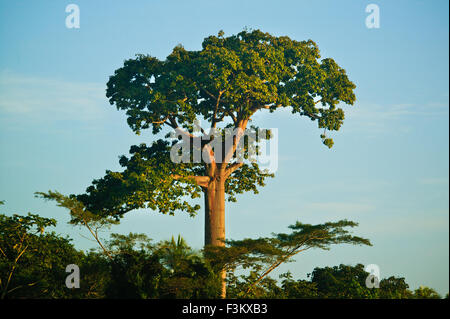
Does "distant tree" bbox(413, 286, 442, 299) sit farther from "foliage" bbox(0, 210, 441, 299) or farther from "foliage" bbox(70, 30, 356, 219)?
"foliage" bbox(70, 30, 356, 219)

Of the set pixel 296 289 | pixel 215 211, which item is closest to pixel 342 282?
pixel 296 289

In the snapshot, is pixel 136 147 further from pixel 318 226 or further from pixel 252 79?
pixel 318 226

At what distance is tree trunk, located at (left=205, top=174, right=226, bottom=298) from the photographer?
20.2 meters

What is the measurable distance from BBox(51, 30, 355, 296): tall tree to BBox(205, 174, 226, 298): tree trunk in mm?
38

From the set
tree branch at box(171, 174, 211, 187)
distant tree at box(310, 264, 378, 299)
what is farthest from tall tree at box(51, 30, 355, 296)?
distant tree at box(310, 264, 378, 299)

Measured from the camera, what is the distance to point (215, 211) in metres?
20.6

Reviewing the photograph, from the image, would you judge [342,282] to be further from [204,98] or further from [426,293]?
[204,98]

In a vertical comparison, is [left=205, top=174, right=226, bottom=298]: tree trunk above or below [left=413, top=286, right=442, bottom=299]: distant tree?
above

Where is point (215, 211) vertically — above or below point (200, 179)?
below

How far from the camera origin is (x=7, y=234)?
53.5 ft

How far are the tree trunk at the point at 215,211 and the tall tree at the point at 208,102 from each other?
4 centimetres

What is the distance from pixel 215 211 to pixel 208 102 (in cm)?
429

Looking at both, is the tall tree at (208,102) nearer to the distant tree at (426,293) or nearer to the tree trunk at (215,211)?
the tree trunk at (215,211)

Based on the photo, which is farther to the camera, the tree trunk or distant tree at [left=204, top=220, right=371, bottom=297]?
the tree trunk
